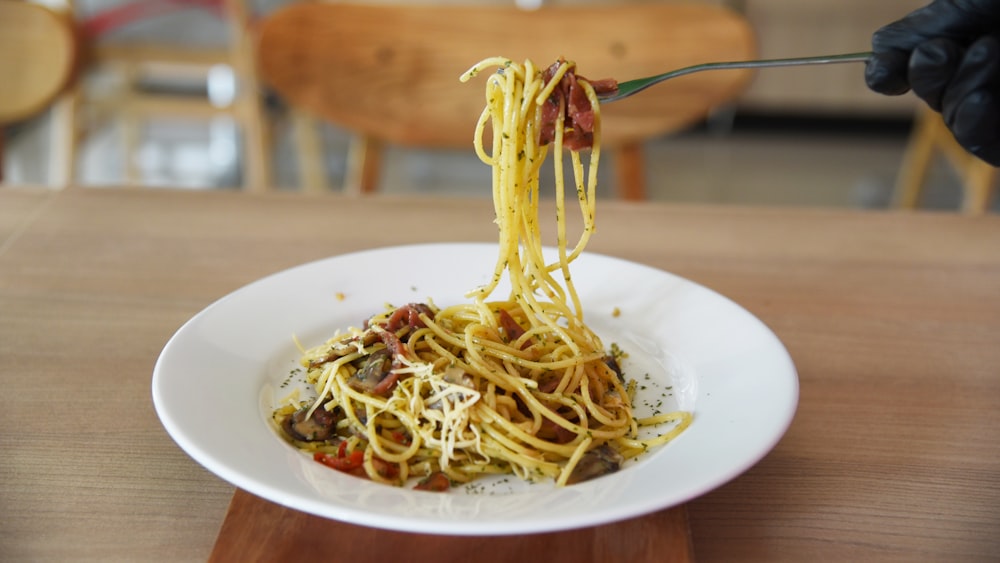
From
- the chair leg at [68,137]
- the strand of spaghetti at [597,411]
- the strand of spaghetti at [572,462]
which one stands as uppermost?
the strand of spaghetti at [572,462]

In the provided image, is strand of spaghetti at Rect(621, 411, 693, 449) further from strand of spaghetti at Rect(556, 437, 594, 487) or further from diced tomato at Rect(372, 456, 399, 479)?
diced tomato at Rect(372, 456, 399, 479)

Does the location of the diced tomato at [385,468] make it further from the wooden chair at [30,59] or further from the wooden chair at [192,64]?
the wooden chair at [192,64]

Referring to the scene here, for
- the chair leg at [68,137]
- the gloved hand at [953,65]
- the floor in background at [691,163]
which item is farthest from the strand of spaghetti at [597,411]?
→ the floor in background at [691,163]

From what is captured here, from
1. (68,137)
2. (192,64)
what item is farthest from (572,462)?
(192,64)

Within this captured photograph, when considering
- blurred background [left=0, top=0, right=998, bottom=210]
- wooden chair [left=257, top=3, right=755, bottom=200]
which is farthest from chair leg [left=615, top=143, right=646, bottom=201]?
blurred background [left=0, top=0, right=998, bottom=210]

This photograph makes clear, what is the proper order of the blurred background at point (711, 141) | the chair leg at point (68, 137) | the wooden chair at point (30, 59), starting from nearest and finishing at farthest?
1. the wooden chair at point (30, 59)
2. the chair leg at point (68, 137)
3. the blurred background at point (711, 141)

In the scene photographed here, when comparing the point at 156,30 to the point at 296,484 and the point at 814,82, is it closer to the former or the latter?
the point at 814,82
